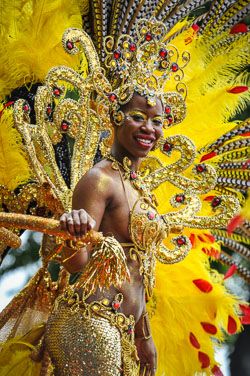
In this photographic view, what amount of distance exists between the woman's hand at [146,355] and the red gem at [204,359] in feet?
2.36

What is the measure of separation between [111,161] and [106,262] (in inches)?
27.8

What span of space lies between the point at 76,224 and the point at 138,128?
0.82 meters

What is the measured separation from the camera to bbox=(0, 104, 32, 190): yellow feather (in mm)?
3314

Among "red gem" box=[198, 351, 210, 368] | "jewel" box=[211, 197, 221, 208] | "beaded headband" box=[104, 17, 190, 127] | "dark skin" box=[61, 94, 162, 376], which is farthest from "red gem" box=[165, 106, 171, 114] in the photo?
"red gem" box=[198, 351, 210, 368]

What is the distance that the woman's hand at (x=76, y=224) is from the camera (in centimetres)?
213

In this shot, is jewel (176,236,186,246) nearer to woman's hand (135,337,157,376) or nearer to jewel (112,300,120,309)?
woman's hand (135,337,157,376)

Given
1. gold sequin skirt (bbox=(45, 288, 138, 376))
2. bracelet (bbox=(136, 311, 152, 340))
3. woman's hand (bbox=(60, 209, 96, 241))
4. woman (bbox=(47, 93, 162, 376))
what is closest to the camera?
woman's hand (bbox=(60, 209, 96, 241))

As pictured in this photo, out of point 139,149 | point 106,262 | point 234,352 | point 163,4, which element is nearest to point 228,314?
point 139,149

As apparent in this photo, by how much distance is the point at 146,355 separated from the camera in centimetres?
296

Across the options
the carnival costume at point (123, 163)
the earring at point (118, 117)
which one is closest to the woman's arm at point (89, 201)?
the carnival costume at point (123, 163)

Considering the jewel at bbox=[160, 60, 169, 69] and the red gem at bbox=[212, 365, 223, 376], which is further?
the red gem at bbox=[212, 365, 223, 376]

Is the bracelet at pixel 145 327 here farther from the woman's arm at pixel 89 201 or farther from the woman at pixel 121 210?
the woman's arm at pixel 89 201

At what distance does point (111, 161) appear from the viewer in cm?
286

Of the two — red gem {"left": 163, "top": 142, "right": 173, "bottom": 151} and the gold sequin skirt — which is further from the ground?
red gem {"left": 163, "top": 142, "right": 173, "bottom": 151}
